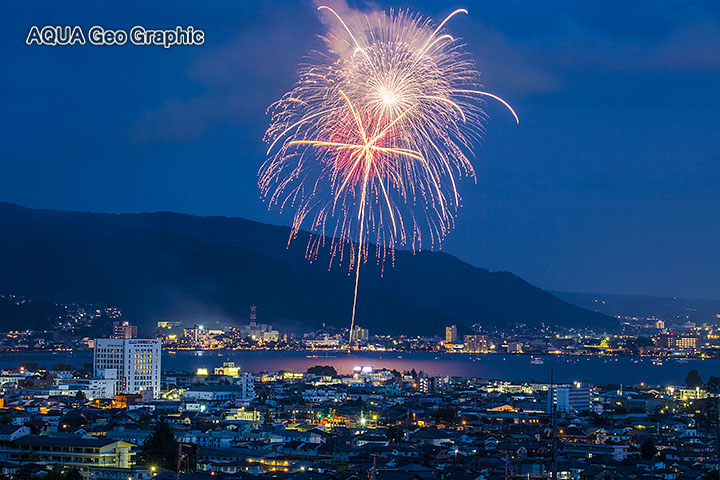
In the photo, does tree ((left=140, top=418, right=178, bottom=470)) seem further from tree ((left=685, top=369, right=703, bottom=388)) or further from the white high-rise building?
tree ((left=685, top=369, right=703, bottom=388))

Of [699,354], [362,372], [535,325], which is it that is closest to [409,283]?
[535,325]

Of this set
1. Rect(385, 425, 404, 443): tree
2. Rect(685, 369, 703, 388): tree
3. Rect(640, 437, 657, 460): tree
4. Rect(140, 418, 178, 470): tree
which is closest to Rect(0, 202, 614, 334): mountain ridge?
Rect(685, 369, 703, 388): tree

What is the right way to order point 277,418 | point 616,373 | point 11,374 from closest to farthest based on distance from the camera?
1. point 277,418
2. point 11,374
3. point 616,373

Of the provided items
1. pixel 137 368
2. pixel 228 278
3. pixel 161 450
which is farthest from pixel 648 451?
pixel 228 278

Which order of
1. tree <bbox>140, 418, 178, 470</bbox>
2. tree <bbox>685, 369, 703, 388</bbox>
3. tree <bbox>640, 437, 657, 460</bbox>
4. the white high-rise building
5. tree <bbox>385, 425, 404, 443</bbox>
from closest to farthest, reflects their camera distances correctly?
tree <bbox>140, 418, 178, 470</bbox> → tree <bbox>640, 437, 657, 460</bbox> → tree <bbox>385, 425, 404, 443</bbox> → the white high-rise building → tree <bbox>685, 369, 703, 388</bbox>

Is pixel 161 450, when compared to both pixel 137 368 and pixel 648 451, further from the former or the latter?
pixel 137 368

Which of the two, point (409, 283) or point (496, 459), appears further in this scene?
point (409, 283)

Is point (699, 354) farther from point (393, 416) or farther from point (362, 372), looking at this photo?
point (393, 416)

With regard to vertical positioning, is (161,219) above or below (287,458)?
above

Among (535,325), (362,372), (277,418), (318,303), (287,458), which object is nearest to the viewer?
(287,458)
